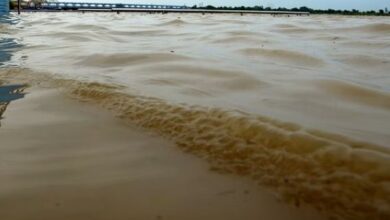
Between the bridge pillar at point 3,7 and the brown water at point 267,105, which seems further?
the bridge pillar at point 3,7

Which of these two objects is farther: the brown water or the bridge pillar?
the bridge pillar

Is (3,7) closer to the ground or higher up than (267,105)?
higher up

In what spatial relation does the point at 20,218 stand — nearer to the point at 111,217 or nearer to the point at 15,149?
the point at 111,217

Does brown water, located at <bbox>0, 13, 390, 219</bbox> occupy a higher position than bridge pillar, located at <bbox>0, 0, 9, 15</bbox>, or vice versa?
bridge pillar, located at <bbox>0, 0, 9, 15</bbox>

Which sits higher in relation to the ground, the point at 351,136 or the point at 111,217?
the point at 351,136

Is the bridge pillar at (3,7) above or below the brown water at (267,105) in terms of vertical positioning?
above

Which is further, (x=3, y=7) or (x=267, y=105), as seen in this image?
(x=3, y=7)

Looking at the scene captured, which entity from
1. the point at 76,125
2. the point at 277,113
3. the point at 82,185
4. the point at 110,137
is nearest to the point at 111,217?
the point at 82,185

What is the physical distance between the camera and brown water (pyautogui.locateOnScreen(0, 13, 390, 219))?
1519 mm

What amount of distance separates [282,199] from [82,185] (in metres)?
0.77

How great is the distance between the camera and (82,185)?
1.56m

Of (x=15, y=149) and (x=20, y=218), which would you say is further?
(x=15, y=149)

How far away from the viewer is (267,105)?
2441mm

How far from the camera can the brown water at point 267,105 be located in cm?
152
